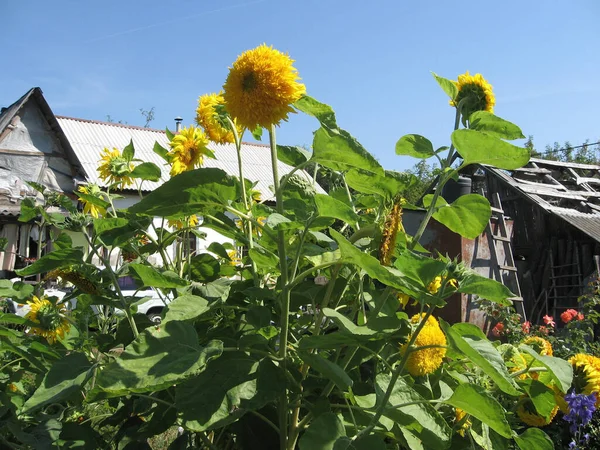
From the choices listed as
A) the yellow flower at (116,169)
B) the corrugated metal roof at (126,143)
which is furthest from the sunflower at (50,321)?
the corrugated metal roof at (126,143)

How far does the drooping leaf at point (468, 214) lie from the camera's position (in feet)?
3.82

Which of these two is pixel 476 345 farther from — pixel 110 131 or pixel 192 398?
pixel 110 131

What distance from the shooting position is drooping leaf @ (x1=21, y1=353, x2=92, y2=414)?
1.08 metres

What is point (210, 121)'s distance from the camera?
1701 millimetres

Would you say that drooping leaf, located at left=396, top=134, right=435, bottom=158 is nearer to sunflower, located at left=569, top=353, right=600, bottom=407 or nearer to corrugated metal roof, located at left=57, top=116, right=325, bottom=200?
sunflower, located at left=569, top=353, right=600, bottom=407

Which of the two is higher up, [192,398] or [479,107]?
[479,107]

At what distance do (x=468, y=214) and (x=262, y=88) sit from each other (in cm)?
48

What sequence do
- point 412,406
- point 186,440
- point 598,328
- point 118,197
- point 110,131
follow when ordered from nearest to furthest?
point 412,406 → point 186,440 → point 118,197 → point 598,328 → point 110,131

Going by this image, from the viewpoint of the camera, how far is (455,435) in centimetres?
140

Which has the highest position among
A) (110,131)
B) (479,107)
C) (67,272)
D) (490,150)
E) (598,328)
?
(110,131)

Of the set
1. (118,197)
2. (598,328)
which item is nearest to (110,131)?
(598,328)

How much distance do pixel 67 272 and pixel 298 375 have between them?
2.05 ft

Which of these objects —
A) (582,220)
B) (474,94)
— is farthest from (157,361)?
(582,220)

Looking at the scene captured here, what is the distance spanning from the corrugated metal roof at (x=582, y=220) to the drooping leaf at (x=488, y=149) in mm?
9686
